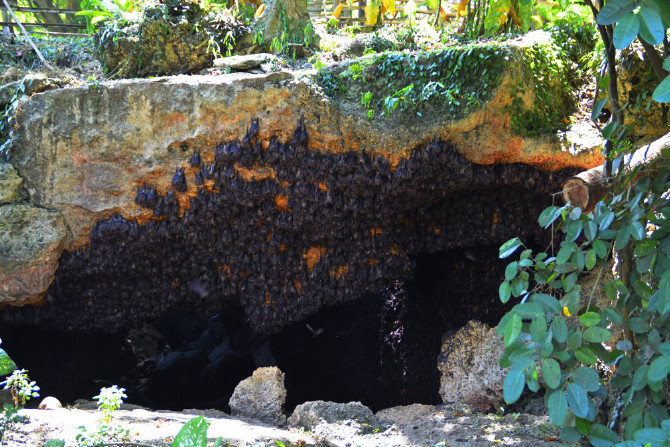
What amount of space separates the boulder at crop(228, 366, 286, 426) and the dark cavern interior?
126 cm

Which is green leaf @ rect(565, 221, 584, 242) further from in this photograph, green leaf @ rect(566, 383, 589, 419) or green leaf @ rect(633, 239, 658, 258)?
green leaf @ rect(566, 383, 589, 419)

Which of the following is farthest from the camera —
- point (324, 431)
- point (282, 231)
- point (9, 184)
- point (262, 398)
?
point (282, 231)

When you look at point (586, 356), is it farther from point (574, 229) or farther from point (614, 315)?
point (574, 229)

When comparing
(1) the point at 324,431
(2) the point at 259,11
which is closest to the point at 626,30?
(1) the point at 324,431

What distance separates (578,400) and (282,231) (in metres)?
6.33

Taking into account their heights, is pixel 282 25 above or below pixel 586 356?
above

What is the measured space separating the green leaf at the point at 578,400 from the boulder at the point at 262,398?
5859mm

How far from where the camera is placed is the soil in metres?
5.11

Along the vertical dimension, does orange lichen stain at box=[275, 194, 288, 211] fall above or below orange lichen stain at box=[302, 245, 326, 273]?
above

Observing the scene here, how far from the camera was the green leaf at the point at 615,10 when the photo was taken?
2.19m

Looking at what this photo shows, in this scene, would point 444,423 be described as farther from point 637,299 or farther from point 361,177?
point 637,299

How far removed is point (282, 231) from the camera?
28.0 feet

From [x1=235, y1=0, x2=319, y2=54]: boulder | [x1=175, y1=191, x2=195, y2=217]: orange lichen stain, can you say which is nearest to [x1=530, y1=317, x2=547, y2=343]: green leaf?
[x1=175, y1=191, x2=195, y2=217]: orange lichen stain

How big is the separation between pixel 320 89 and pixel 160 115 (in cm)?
211
